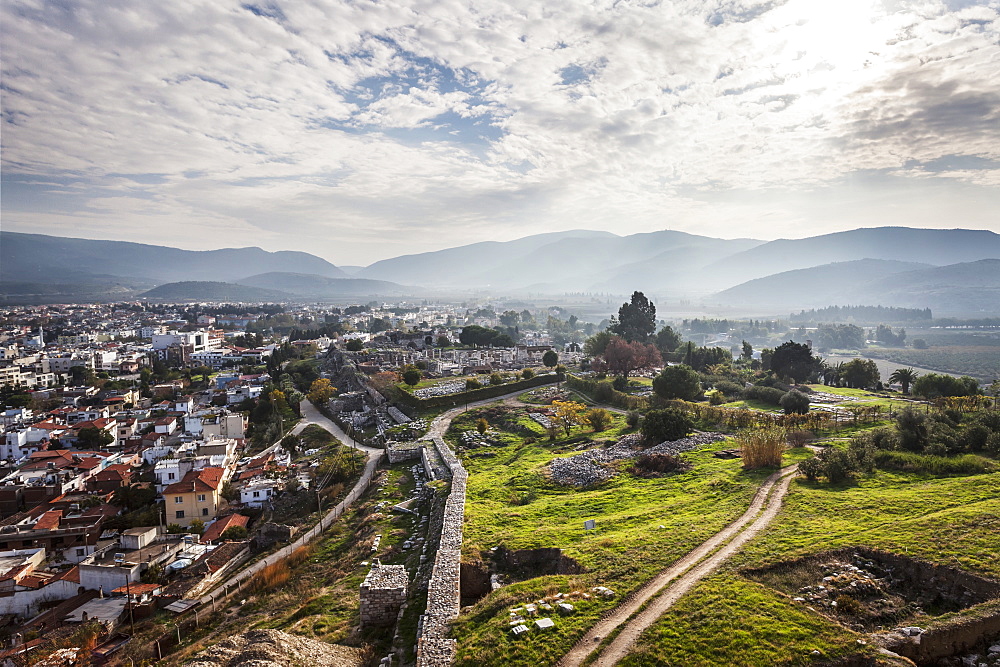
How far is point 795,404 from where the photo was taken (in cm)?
2906

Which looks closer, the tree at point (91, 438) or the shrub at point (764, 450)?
the shrub at point (764, 450)

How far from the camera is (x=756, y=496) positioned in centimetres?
1573

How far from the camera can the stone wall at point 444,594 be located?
9609 mm

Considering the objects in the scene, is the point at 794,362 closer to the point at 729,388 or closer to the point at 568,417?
the point at 729,388

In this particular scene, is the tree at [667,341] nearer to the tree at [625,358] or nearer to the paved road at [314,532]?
the tree at [625,358]

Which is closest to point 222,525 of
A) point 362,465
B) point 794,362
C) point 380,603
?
point 362,465

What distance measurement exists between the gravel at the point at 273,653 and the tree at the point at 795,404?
26.5 meters

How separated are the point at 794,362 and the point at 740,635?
121 ft

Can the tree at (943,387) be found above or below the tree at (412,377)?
above

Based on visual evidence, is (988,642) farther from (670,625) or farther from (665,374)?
(665,374)

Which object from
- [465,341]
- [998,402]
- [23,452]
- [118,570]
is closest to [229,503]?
[118,570]

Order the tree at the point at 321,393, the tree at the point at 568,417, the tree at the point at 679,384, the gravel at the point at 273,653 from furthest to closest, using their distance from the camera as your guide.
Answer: the tree at the point at 321,393 → the tree at the point at 679,384 → the tree at the point at 568,417 → the gravel at the point at 273,653

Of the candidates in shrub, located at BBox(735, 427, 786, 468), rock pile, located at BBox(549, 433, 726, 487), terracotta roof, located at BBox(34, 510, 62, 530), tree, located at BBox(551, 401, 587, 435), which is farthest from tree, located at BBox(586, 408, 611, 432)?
terracotta roof, located at BBox(34, 510, 62, 530)

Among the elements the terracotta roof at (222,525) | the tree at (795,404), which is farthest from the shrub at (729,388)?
the terracotta roof at (222,525)
